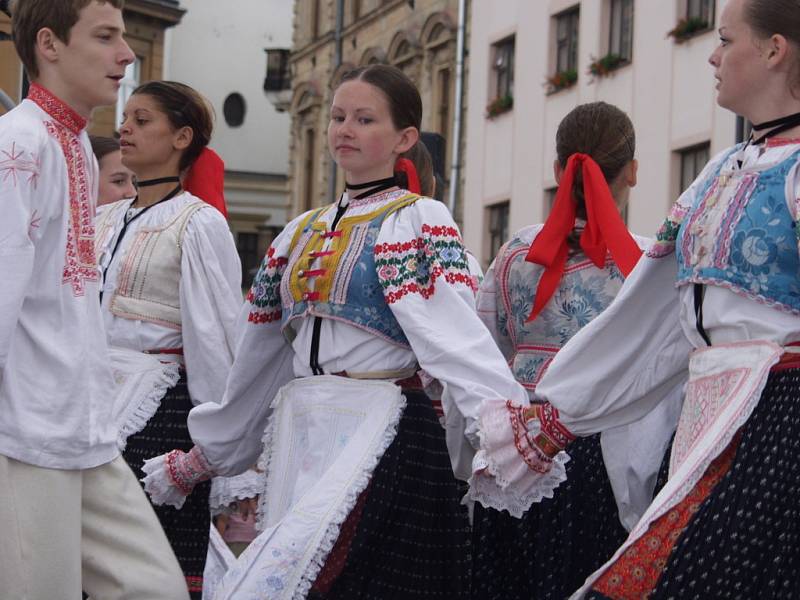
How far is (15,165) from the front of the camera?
4.43m

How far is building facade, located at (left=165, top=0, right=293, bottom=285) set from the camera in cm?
5178

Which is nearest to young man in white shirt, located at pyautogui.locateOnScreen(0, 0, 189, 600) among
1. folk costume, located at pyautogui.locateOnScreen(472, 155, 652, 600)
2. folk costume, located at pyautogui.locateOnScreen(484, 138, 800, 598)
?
folk costume, located at pyautogui.locateOnScreen(484, 138, 800, 598)

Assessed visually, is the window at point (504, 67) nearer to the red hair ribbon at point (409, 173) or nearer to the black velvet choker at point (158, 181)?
the black velvet choker at point (158, 181)

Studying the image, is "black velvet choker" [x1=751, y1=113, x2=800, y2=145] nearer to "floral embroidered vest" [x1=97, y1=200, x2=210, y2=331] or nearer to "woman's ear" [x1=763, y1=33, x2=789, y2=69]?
"woman's ear" [x1=763, y1=33, x2=789, y2=69]

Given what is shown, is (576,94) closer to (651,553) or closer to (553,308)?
(553,308)

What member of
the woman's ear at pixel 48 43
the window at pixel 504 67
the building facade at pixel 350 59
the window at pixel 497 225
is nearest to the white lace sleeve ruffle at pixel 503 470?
the woman's ear at pixel 48 43

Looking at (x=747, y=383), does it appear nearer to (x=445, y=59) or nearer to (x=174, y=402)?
(x=174, y=402)

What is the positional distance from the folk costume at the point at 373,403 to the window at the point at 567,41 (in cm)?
2026

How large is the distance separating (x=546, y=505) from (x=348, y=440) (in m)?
1.09

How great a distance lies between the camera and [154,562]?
4.45 metres

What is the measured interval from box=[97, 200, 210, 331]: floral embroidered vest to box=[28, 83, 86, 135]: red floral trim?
6.42ft

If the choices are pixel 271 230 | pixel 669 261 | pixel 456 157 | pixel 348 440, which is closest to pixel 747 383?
pixel 669 261

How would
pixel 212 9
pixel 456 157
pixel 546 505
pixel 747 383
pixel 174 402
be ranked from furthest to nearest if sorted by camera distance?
pixel 212 9, pixel 456 157, pixel 174 402, pixel 546 505, pixel 747 383

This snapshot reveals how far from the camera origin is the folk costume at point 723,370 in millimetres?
3930
